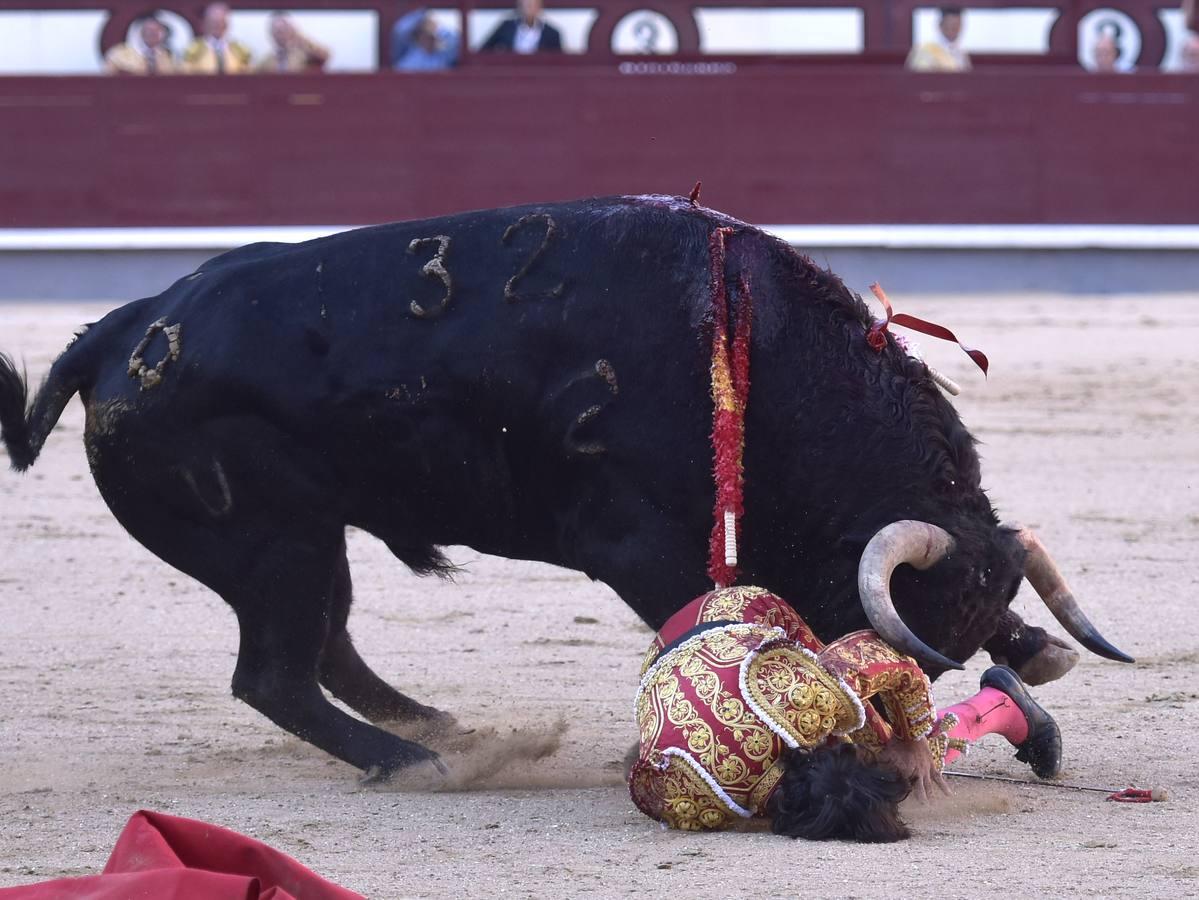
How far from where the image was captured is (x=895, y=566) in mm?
2799

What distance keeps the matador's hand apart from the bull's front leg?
1.02ft

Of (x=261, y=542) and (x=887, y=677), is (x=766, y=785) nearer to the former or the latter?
(x=887, y=677)

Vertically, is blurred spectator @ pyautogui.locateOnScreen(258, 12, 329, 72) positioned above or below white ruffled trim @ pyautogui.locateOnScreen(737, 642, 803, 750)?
above

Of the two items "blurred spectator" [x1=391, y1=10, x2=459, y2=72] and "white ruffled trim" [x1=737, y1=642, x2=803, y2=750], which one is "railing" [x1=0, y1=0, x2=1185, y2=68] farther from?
"white ruffled trim" [x1=737, y1=642, x2=803, y2=750]

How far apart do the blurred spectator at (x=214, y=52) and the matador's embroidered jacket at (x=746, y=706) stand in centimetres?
804

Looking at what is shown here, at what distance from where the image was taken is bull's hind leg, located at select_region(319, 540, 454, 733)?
3428 mm

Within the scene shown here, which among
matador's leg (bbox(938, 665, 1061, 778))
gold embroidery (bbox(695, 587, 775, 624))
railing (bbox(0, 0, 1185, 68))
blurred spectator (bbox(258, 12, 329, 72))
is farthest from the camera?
railing (bbox(0, 0, 1185, 68))

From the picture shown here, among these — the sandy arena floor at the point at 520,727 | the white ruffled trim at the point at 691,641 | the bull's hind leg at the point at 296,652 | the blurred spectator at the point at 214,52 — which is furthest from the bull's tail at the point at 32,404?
the blurred spectator at the point at 214,52

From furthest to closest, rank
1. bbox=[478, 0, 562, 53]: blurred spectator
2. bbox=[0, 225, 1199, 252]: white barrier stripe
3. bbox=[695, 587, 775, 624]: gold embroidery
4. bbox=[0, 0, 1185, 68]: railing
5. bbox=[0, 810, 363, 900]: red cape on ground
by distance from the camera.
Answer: bbox=[0, 0, 1185, 68]: railing → bbox=[478, 0, 562, 53]: blurred spectator → bbox=[0, 225, 1199, 252]: white barrier stripe → bbox=[695, 587, 775, 624]: gold embroidery → bbox=[0, 810, 363, 900]: red cape on ground

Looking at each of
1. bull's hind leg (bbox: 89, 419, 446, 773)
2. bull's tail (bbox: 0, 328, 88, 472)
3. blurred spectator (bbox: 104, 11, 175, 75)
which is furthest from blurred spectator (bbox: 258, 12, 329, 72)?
bull's hind leg (bbox: 89, 419, 446, 773)

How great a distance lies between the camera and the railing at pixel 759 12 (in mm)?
10742

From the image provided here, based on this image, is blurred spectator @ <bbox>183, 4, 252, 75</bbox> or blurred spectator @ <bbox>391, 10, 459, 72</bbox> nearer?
blurred spectator @ <bbox>183, 4, 252, 75</bbox>

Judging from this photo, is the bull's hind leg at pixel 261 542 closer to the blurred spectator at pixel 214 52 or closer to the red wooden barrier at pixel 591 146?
the red wooden barrier at pixel 591 146

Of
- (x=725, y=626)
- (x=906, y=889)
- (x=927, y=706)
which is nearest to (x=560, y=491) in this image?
(x=725, y=626)
